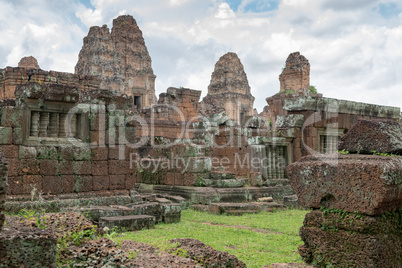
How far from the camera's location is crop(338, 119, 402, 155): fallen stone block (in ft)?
12.8

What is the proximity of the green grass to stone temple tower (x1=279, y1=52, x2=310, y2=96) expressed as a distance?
1698 cm

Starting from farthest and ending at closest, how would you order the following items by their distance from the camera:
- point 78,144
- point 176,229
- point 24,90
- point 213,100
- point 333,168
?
point 213,100
point 78,144
point 24,90
point 176,229
point 333,168

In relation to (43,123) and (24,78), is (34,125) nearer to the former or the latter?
(43,123)

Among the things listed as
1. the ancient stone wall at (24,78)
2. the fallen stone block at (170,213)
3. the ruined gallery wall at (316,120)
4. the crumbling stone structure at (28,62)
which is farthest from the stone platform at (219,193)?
the crumbling stone structure at (28,62)

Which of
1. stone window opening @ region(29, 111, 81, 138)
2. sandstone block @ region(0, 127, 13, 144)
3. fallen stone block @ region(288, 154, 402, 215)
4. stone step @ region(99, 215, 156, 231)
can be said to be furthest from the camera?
stone window opening @ region(29, 111, 81, 138)

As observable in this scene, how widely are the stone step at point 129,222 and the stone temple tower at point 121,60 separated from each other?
24.3m

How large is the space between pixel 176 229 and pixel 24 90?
4162 mm

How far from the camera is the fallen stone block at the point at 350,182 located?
321cm

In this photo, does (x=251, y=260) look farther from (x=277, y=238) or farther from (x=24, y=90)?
(x=24, y=90)

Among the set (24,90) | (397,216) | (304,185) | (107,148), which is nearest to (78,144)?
(107,148)

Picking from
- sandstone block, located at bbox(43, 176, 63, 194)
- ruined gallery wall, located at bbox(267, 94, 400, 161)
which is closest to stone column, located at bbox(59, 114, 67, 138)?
sandstone block, located at bbox(43, 176, 63, 194)

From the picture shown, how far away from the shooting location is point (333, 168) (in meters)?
3.59

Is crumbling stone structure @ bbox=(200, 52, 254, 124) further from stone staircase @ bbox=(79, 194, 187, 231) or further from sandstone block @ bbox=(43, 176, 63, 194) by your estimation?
sandstone block @ bbox=(43, 176, 63, 194)

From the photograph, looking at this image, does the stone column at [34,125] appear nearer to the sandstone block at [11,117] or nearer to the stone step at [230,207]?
the sandstone block at [11,117]
